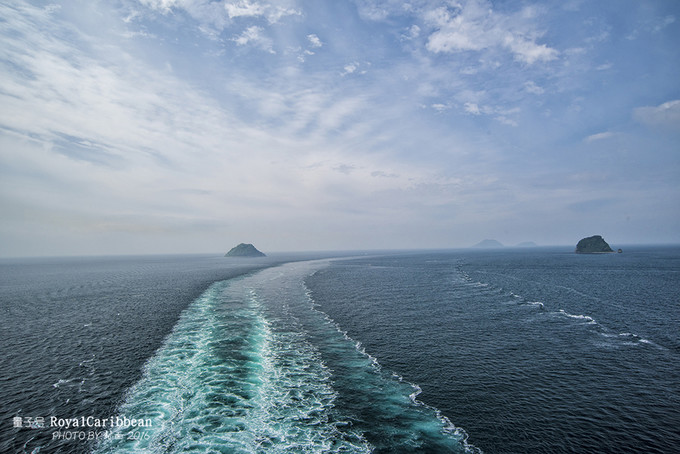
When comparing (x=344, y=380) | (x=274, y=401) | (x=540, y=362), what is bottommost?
(x=274, y=401)

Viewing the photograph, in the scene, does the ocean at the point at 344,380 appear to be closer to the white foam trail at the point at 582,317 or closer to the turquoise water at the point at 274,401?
the turquoise water at the point at 274,401

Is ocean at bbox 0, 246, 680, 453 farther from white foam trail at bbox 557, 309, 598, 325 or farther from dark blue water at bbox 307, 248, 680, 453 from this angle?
white foam trail at bbox 557, 309, 598, 325

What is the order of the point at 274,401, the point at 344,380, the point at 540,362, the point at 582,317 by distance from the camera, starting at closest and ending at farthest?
1. the point at 274,401
2. the point at 344,380
3. the point at 540,362
4. the point at 582,317

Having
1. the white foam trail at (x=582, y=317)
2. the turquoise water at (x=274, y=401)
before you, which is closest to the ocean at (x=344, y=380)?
the turquoise water at (x=274, y=401)

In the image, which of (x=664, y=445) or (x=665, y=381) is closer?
(x=664, y=445)

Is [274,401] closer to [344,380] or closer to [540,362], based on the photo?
[344,380]

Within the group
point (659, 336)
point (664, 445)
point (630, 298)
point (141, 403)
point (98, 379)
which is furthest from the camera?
point (630, 298)

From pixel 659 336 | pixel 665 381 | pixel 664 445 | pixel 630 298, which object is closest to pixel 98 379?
pixel 664 445

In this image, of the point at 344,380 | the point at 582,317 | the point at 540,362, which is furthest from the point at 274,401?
the point at 582,317

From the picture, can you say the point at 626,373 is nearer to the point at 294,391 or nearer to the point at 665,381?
the point at 665,381
